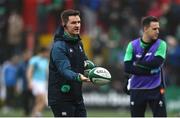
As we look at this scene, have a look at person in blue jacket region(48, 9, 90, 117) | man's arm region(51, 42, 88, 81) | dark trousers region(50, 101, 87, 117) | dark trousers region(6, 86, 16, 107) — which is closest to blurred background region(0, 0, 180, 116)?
dark trousers region(6, 86, 16, 107)

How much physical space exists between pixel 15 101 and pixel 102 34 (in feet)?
12.2

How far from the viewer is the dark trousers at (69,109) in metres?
11.0

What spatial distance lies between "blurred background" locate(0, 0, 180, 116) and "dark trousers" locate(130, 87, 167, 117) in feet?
30.0

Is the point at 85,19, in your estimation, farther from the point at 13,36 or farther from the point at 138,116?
the point at 138,116

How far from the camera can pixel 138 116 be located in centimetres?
1277

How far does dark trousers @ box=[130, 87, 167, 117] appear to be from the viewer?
41.8ft

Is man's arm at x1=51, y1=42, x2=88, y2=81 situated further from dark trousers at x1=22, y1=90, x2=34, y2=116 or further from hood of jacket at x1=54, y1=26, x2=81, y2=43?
dark trousers at x1=22, y1=90, x2=34, y2=116

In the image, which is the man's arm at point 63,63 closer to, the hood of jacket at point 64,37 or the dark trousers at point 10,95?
the hood of jacket at point 64,37

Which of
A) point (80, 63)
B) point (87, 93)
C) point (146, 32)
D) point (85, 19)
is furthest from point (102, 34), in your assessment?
point (80, 63)

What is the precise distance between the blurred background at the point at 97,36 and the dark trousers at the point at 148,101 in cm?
915

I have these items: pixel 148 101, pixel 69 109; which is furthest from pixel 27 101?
pixel 69 109

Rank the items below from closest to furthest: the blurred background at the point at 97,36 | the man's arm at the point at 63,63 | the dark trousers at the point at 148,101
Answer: the man's arm at the point at 63,63 < the dark trousers at the point at 148,101 < the blurred background at the point at 97,36

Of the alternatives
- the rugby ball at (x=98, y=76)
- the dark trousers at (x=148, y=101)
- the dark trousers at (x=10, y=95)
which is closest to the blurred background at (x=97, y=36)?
the dark trousers at (x=10, y=95)

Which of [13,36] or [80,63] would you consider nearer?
[80,63]
